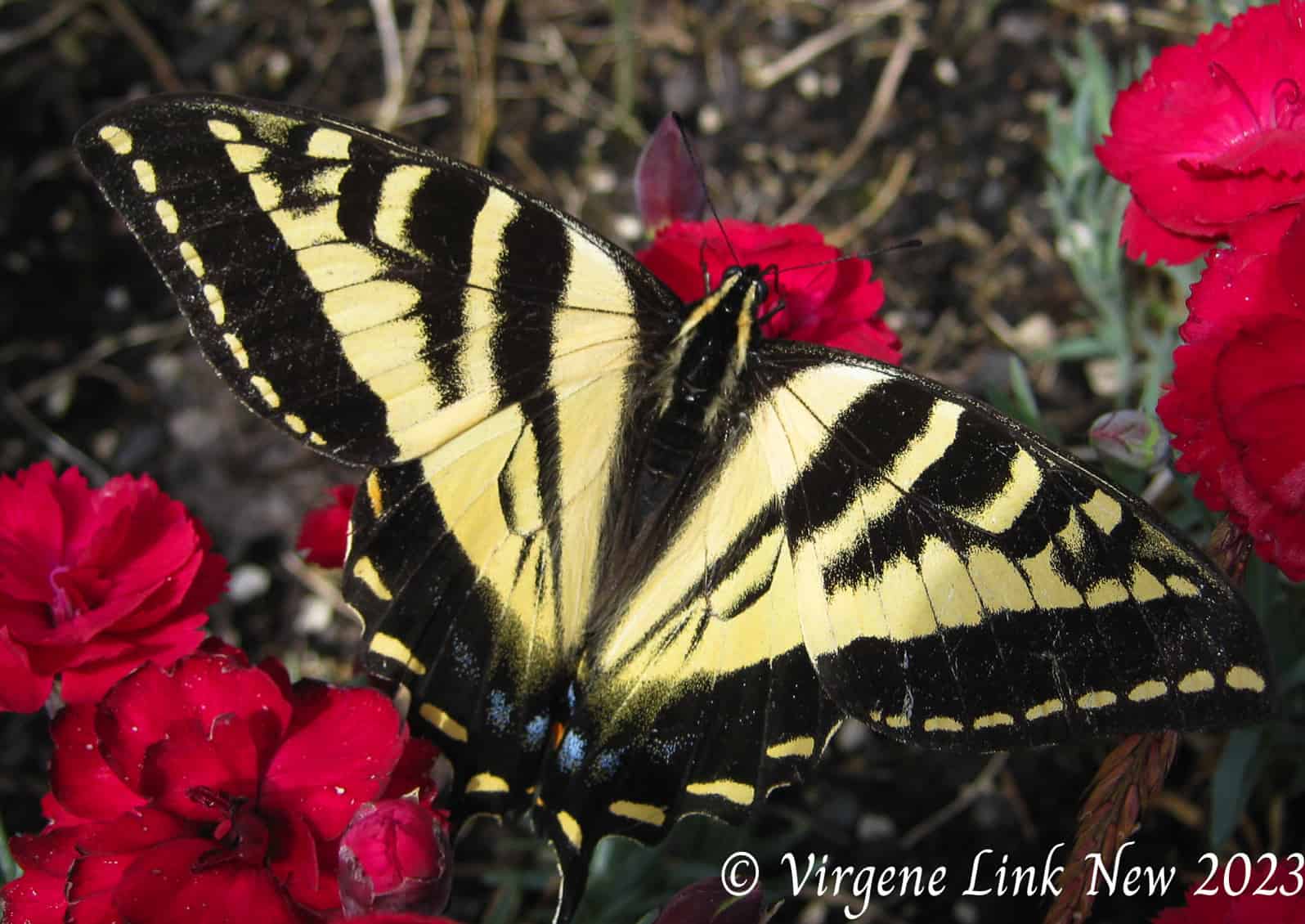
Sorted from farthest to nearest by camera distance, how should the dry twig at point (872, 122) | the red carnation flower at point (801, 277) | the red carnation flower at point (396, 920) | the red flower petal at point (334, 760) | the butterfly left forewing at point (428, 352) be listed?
the dry twig at point (872, 122), the red carnation flower at point (801, 277), the butterfly left forewing at point (428, 352), the red flower petal at point (334, 760), the red carnation flower at point (396, 920)

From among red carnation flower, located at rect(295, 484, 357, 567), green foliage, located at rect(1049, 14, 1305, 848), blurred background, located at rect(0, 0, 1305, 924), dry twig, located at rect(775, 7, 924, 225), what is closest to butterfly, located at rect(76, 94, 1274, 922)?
red carnation flower, located at rect(295, 484, 357, 567)

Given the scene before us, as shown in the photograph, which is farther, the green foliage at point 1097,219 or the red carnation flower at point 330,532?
the green foliage at point 1097,219

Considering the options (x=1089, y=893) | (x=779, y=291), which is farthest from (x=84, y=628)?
(x=1089, y=893)

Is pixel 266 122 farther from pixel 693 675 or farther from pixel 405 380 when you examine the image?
pixel 693 675

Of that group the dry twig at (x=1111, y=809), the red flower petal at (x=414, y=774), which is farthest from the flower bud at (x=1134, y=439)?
the red flower petal at (x=414, y=774)

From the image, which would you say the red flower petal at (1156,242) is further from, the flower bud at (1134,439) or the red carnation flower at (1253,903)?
the red carnation flower at (1253,903)

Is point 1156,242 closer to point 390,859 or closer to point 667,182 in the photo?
point 667,182
